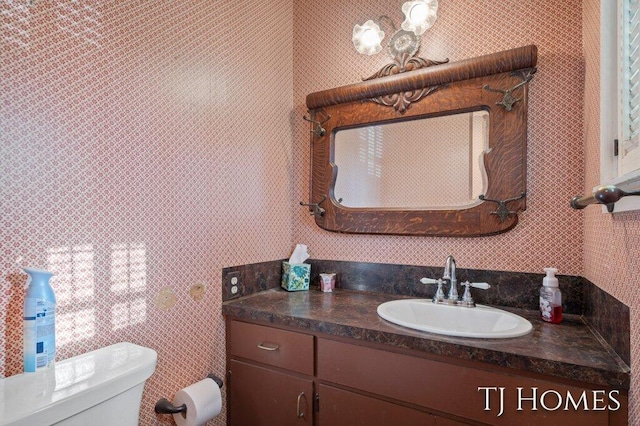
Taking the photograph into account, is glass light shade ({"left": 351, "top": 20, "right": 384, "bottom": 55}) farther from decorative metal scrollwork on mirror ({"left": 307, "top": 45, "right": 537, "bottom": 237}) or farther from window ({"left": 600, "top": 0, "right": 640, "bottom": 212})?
window ({"left": 600, "top": 0, "right": 640, "bottom": 212})

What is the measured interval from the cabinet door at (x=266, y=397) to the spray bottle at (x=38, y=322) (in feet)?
2.41

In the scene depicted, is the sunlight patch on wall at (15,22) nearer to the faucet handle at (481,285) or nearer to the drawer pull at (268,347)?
the drawer pull at (268,347)

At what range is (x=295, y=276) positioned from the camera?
68.4 inches

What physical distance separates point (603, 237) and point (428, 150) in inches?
29.8

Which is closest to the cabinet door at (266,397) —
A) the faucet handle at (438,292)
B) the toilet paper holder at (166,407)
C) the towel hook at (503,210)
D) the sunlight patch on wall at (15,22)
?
the toilet paper holder at (166,407)

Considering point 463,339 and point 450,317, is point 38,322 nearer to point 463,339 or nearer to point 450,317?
point 463,339

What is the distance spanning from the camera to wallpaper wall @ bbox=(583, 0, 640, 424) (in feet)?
2.58

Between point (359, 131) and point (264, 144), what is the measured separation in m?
0.52

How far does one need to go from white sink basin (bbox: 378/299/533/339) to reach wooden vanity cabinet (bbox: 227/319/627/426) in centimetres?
16

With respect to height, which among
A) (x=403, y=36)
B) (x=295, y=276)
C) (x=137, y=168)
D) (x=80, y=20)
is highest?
(x=403, y=36)

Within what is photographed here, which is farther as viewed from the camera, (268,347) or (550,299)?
(268,347)

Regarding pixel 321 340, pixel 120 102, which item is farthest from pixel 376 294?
pixel 120 102

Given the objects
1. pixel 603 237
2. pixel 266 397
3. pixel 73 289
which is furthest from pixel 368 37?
pixel 266 397

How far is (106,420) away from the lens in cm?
86
